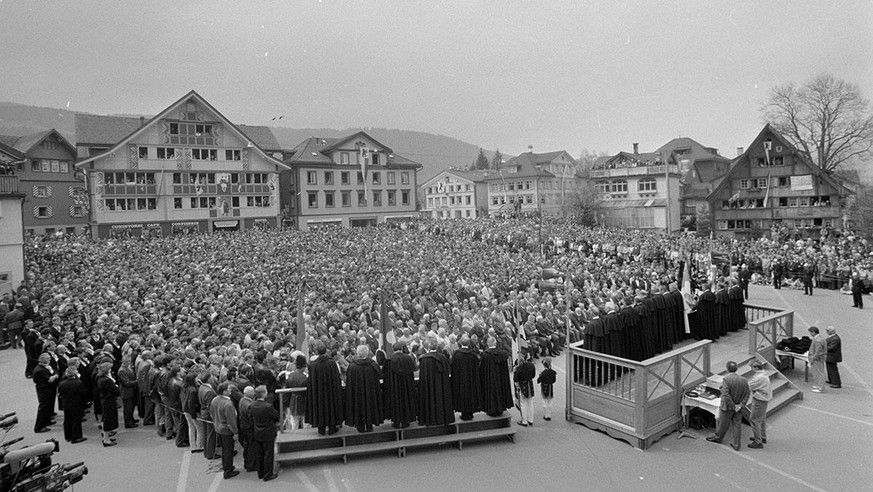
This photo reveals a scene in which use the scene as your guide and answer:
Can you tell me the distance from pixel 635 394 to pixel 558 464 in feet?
6.75

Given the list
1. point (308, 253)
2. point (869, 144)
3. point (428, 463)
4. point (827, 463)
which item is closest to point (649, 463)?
point (827, 463)

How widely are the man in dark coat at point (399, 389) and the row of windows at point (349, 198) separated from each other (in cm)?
5313

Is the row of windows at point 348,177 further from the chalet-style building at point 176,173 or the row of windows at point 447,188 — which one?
the row of windows at point 447,188

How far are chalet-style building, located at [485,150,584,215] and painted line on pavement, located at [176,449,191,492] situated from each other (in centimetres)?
6761

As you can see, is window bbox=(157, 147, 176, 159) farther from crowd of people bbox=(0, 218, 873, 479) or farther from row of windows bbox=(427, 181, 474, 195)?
row of windows bbox=(427, 181, 474, 195)

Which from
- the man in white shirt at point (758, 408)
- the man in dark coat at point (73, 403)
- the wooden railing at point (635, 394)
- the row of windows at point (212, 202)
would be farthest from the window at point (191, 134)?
the man in white shirt at point (758, 408)

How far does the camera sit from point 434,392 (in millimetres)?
10102

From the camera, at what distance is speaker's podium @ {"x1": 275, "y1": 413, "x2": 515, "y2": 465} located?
9555 millimetres

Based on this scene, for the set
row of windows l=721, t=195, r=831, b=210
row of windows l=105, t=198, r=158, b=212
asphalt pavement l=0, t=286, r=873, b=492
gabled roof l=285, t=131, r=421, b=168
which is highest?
gabled roof l=285, t=131, r=421, b=168

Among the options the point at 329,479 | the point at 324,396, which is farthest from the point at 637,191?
the point at 329,479

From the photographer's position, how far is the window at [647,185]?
64.6m

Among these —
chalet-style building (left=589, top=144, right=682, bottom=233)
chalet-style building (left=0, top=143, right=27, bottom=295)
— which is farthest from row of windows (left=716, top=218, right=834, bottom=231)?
chalet-style building (left=0, top=143, right=27, bottom=295)

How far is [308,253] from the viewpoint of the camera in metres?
31.5

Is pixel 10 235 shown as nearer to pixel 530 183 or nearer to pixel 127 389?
pixel 127 389
